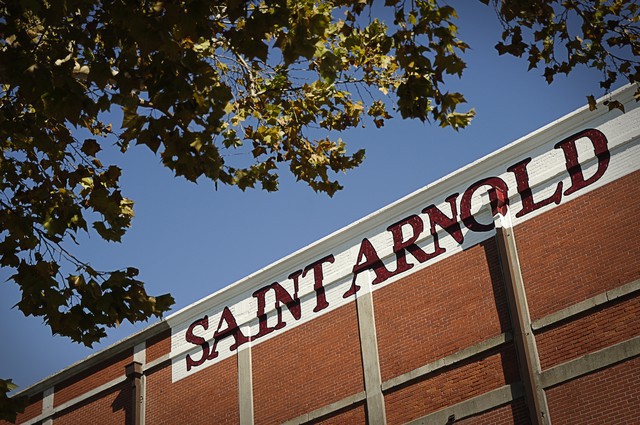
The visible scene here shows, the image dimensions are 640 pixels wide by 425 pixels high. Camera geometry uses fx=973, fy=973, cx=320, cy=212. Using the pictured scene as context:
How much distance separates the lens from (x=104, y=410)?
27766 millimetres

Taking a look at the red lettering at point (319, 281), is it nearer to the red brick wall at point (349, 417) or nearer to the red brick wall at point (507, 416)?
the red brick wall at point (349, 417)

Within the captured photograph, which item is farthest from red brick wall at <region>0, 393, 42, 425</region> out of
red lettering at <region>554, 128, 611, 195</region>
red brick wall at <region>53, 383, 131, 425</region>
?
red lettering at <region>554, 128, 611, 195</region>

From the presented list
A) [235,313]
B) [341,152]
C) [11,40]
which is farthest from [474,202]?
[11,40]

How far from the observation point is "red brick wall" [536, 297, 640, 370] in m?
18.4

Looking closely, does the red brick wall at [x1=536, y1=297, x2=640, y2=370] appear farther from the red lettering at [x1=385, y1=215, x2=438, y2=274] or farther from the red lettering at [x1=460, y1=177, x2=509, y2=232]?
the red lettering at [x1=385, y1=215, x2=438, y2=274]

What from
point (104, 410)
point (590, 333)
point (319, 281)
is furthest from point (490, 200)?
point (104, 410)

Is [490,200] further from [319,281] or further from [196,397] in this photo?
[196,397]

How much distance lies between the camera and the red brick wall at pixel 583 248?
750 inches

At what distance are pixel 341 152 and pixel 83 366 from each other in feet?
49.6

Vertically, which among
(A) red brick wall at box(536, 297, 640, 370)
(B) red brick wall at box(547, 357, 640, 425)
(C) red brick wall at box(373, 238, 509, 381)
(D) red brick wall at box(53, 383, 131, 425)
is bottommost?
(B) red brick wall at box(547, 357, 640, 425)

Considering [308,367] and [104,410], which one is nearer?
[308,367]

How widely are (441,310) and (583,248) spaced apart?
11.3 feet

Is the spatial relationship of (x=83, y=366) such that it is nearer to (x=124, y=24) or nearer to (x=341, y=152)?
(x=341, y=152)

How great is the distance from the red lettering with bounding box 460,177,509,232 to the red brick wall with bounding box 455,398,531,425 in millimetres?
3920
